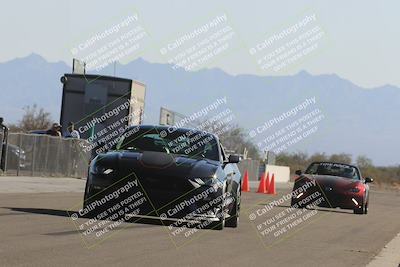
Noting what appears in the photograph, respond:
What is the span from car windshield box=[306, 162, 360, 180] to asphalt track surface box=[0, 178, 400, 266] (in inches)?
290

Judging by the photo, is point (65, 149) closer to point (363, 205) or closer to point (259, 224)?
point (363, 205)

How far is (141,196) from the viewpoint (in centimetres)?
1223

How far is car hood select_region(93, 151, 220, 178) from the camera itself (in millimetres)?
12336

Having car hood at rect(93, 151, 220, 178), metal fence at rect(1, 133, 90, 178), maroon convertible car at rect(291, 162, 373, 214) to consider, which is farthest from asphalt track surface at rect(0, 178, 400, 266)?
metal fence at rect(1, 133, 90, 178)

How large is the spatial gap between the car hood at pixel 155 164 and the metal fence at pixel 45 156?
13.2 meters

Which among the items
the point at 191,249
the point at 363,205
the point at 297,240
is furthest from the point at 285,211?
the point at 191,249

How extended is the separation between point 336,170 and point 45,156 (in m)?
9.13

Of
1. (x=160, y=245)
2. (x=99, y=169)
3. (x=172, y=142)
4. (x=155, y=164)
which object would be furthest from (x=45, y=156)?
(x=160, y=245)

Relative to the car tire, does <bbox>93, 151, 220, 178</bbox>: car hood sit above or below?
above

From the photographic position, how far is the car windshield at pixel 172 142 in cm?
1359

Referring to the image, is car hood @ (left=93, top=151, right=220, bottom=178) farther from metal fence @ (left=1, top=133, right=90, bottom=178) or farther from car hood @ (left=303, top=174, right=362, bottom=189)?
metal fence @ (left=1, top=133, right=90, bottom=178)

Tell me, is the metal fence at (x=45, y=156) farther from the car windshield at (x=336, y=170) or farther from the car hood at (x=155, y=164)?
the car hood at (x=155, y=164)

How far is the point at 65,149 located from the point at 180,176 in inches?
645

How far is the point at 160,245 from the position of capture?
34.6 feet
